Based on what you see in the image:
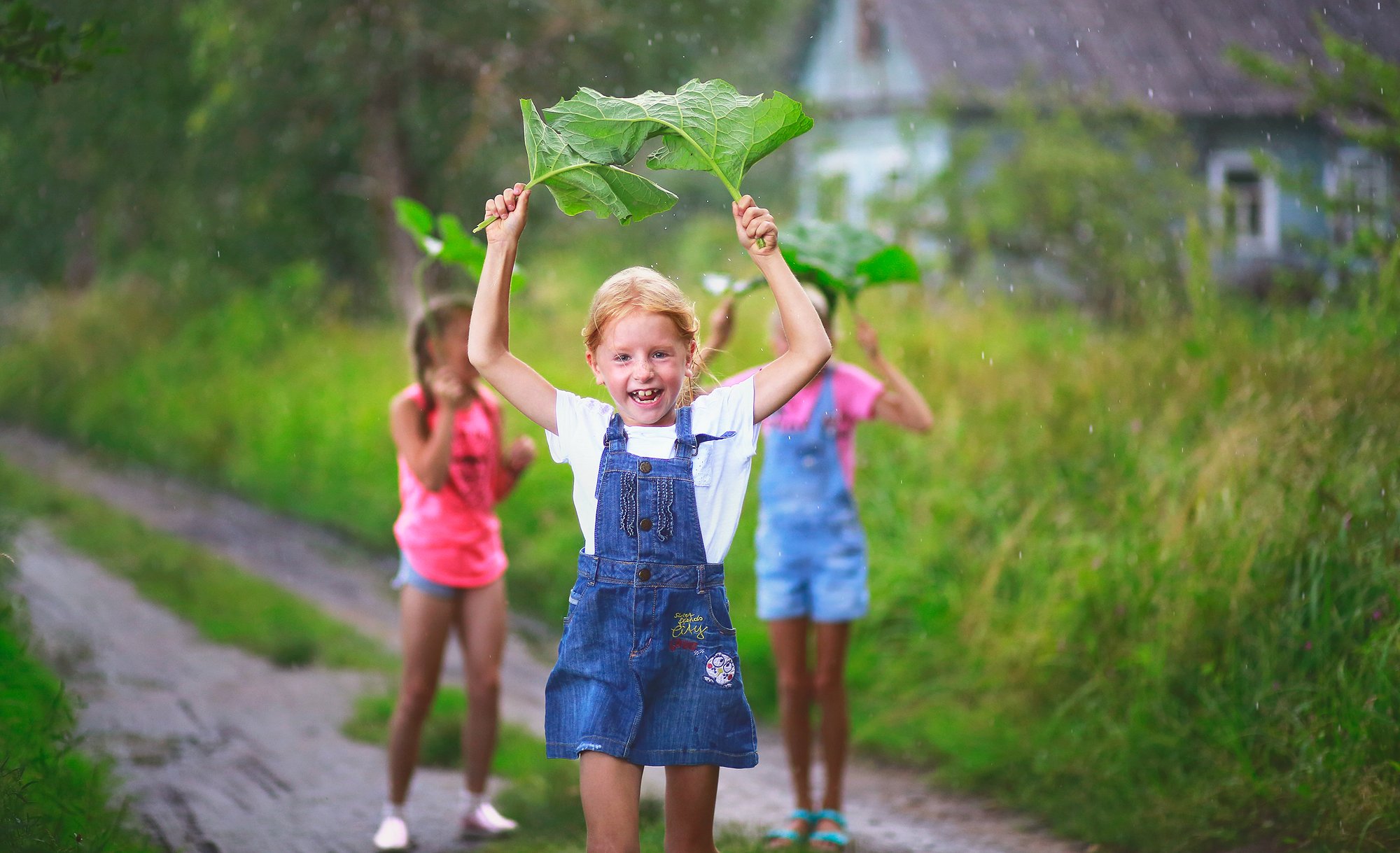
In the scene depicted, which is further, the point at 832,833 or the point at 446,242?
the point at 832,833

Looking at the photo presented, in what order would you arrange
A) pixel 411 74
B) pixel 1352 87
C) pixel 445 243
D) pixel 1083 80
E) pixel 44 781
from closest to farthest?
1. pixel 44 781
2. pixel 445 243
3. pixel 1352 87
4. pixel 411 74
5. pixel 1083 80

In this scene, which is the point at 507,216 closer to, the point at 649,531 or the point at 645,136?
the point at 645,136

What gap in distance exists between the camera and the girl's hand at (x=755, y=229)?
9.41ft

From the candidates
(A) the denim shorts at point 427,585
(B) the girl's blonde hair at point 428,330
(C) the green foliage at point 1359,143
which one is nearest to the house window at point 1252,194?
(C) the green foliage at point 1359,143

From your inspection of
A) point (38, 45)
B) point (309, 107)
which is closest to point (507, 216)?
point (38, 45)

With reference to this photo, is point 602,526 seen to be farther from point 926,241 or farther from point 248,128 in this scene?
point 926,241

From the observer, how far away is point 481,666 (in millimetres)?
4574

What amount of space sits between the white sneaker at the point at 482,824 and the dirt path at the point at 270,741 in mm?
95

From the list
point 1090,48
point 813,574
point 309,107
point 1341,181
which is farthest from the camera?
point 1090,48

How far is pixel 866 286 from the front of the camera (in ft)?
16.1

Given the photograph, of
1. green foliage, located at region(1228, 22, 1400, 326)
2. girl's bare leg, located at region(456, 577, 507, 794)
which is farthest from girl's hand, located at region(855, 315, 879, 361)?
green foliage, located at region(1228, 22, 1400, 326)

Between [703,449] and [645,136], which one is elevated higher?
[645,136]

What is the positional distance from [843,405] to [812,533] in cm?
49

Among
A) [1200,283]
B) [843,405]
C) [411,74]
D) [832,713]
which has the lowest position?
[832,713]
